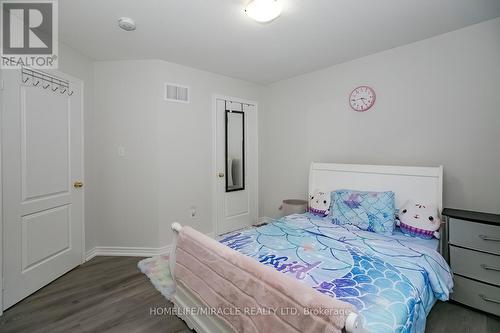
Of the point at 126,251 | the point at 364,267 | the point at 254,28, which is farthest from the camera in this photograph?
the point at 126,251

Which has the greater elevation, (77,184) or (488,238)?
(77,184)

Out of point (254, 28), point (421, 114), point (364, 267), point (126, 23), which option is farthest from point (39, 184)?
point (421, 114)

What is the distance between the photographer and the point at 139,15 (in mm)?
2008

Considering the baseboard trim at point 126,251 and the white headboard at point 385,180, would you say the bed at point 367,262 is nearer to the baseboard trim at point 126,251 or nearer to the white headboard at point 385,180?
the white headboard at point 385,180

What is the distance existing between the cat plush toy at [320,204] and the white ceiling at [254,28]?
68.7 inches

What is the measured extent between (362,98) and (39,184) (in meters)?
3.70

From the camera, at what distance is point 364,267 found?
4.90 feet

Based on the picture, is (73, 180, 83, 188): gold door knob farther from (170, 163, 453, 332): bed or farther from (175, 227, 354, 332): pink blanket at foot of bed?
(175, 227, 354, 332): pink blanket at foot of bed

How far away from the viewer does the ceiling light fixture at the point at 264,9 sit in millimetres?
1739

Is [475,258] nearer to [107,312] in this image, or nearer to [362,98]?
[362,98]

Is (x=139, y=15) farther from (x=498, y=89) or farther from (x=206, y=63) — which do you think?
(x=498, y=89)

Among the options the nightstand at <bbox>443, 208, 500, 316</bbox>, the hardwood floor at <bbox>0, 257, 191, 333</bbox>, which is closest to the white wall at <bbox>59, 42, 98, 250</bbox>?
the hardwood floor at <bbox>0, 257, 191, 333</bbox>

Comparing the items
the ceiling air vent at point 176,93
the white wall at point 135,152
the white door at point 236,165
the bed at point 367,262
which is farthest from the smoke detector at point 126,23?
the bed at point 367,262

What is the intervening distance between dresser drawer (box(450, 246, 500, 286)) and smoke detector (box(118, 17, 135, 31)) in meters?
3.54
